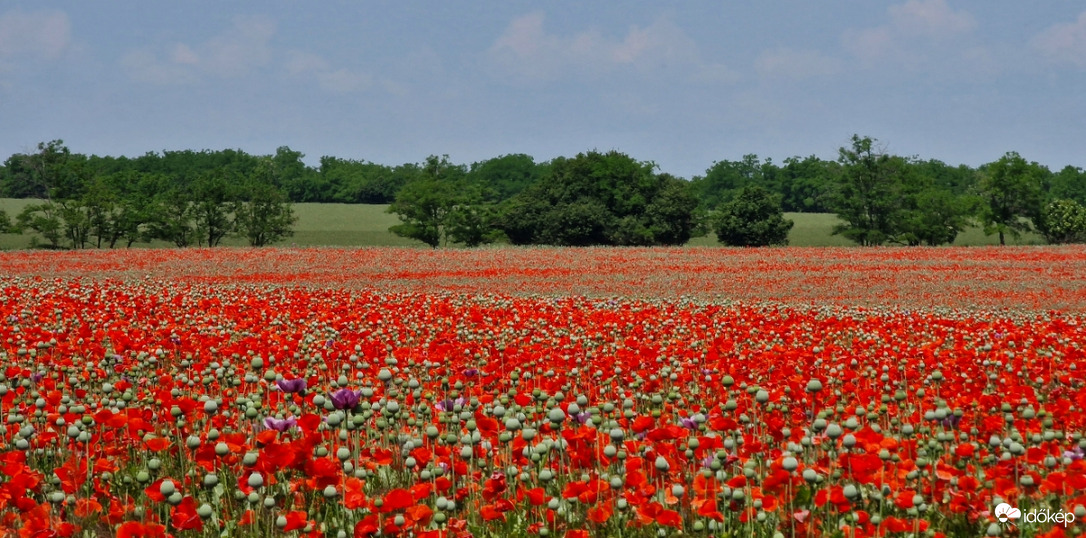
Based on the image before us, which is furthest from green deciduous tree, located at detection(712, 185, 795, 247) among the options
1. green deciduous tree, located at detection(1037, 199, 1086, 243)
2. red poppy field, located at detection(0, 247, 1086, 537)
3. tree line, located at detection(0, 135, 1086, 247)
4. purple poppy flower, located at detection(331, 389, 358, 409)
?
purple poppy flower, located at detection(331, 389, 358, 409)

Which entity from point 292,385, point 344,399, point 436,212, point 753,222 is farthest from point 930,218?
point 344,399

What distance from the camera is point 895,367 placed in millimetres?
8023

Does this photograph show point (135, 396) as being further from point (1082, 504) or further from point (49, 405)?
point (1082, 504)

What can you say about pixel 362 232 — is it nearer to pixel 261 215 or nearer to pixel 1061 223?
pixel 261 215

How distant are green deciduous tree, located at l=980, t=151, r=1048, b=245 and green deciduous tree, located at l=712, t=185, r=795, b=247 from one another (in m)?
19.5

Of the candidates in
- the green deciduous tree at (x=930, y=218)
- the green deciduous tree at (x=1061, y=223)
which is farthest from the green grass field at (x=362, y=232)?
the green deciduous tree at (x=930, y=218)

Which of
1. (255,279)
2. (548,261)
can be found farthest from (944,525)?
(548,261)

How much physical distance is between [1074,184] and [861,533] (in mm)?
138976

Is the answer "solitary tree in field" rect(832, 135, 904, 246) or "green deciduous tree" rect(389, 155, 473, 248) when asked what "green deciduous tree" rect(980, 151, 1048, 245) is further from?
"green deciduous tree" rect(389, 155, 473, 248)

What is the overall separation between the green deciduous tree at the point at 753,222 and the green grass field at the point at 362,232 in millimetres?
9714

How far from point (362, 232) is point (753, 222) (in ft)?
118

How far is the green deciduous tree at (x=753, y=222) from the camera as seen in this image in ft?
220

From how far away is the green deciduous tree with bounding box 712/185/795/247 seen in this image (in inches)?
2635

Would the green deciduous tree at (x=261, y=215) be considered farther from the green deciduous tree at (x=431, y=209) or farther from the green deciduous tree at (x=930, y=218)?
the green deciduous tree at (x=930, y=218)
